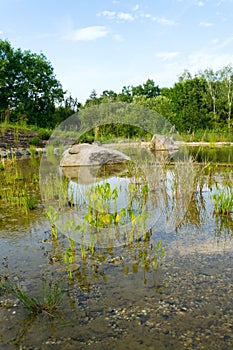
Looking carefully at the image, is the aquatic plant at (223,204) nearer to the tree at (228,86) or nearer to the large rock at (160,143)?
the large rock at (160,143)

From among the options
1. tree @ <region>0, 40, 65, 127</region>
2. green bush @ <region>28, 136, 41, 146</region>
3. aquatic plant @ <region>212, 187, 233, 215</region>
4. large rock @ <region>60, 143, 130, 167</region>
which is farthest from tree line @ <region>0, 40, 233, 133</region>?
aquatic plant @ <region>212, 187, 233, 215</region>

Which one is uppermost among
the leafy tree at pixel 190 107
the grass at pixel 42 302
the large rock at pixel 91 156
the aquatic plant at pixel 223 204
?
the leafy tree at pixel 190 107

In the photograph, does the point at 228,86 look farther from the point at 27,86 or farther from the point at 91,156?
the point at 91,156

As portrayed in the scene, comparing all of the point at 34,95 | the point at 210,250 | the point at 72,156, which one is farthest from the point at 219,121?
the point at 210,250

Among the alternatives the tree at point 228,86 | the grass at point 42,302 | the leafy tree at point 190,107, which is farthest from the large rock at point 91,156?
the tree at point 228,86

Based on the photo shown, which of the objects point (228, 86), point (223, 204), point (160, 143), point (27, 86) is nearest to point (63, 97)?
point (27, 86)

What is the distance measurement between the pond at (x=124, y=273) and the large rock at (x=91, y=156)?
428cm

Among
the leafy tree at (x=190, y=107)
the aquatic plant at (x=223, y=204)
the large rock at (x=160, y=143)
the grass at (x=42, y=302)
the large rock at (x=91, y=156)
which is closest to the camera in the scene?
the grass at (x=42, y=302)

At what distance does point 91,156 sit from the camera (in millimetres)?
9031

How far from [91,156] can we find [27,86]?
17.5m

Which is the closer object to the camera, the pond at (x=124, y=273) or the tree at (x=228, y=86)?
the pond at (x=124, y=273)

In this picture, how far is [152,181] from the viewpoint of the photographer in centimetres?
475

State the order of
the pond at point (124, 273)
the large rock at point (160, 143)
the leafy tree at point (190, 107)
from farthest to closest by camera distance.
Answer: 1. the leafy tree at point (190, 107)
2. the large rock at point (160, 143)
3. the pond at point (124, 273)

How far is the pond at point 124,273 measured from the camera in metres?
1.98
